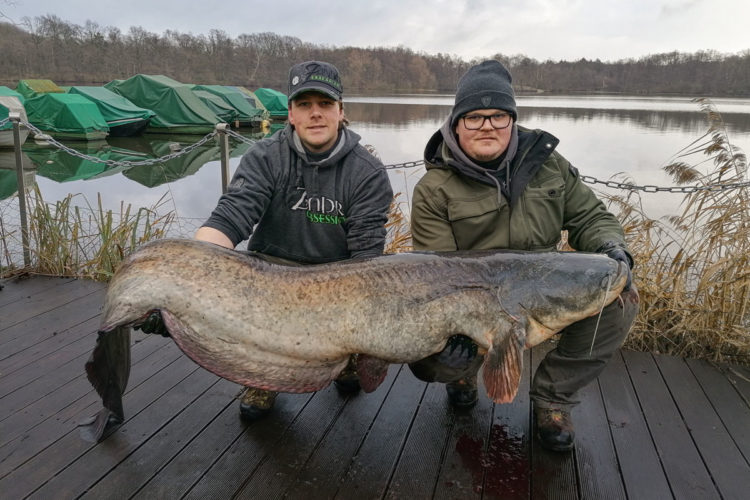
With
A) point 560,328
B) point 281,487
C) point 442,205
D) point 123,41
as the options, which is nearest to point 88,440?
point 281,487

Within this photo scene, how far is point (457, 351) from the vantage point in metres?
2.20

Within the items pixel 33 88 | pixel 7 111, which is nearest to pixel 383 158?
pixel 7 111

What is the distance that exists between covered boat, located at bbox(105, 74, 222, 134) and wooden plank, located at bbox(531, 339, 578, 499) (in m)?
25.1

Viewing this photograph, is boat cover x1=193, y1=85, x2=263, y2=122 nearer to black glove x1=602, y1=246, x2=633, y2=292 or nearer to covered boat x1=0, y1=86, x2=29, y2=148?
covered boat x1=0, y1=86, x2=29, y2=148

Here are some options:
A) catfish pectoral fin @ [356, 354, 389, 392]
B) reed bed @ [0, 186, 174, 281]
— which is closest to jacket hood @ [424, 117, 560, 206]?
catfish pectoral fin @ [356, 354, 389, 392]

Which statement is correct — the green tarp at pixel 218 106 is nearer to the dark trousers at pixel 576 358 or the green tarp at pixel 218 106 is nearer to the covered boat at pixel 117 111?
the covered boat at pixel 117 111

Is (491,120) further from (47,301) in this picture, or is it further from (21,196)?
(21,196)

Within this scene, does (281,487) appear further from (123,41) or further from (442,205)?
(123,41)

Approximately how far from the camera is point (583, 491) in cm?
209

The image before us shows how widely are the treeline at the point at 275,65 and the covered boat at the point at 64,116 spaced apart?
26084 mm

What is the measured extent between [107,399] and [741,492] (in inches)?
102

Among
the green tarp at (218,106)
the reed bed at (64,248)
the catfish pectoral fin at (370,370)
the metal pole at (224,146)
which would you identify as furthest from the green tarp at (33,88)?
the catfish pectoral fin at (370,370)

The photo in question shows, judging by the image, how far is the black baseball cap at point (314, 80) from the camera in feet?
8.50

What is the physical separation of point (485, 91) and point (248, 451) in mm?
1990
